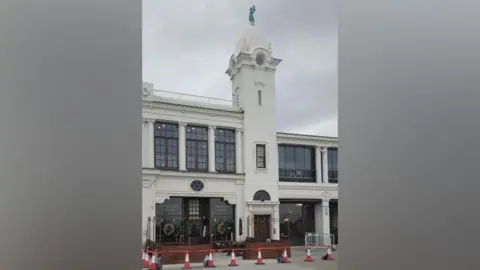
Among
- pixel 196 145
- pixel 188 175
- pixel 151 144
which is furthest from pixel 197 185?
pixel 151 144

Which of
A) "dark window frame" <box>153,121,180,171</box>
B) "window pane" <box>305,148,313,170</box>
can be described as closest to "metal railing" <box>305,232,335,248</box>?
"window pane" <box>305,148,313,170</box>

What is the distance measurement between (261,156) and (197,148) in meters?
2.52

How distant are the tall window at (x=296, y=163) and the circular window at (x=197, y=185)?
3.38m

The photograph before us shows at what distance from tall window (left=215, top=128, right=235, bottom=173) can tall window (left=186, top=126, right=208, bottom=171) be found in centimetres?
43

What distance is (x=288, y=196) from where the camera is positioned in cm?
1583

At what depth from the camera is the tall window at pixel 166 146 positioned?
44.6 ft

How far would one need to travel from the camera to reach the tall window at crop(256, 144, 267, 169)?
15.3m

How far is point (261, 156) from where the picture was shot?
15344 millimetres

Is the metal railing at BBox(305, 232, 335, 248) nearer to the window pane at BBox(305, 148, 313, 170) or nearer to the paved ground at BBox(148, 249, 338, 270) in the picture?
the window pane at BBox(305, 148, 313, 170)

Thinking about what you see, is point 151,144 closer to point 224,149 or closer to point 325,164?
point 224,149
